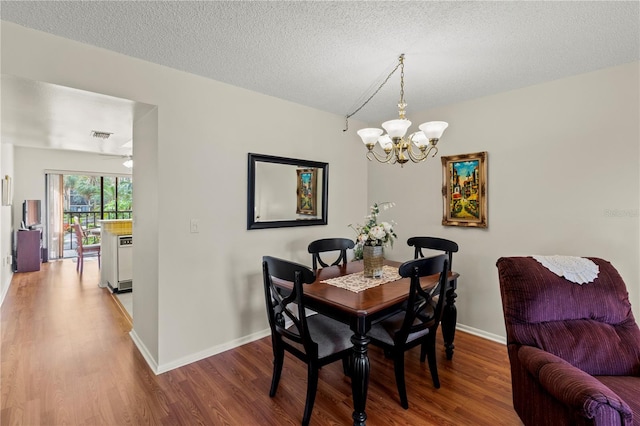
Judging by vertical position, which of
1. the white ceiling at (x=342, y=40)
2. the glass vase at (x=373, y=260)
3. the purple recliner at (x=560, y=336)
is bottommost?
the purple recliner at (x=560, y=336)

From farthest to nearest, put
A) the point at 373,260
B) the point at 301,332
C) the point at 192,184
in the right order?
the point at 192,184 < the point at 373,260 < the point at 301,332

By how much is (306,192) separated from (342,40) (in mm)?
1721

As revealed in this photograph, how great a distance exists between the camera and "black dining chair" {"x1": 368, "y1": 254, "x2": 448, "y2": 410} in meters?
1.95

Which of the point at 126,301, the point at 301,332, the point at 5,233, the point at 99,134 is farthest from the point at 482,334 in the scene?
the point at 5,233

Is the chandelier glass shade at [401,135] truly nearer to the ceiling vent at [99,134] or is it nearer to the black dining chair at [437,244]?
the black dining chair at [437,244]

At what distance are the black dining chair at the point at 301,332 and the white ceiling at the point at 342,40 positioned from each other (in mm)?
1453

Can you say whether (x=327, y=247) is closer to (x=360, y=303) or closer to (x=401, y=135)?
(x=360, y=303)

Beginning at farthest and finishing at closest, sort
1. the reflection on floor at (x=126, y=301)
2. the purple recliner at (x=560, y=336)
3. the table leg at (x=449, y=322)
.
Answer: the reflection on floor at (x=126, y=301) → the table leg at (x=449, y=322) → the purple recliner at (x=560, y=336)

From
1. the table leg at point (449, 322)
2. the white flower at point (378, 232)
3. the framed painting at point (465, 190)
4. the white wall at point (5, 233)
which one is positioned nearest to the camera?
the white flower at point (378, 232)

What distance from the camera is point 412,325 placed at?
2.09 metres

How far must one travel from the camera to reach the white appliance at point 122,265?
4293mm

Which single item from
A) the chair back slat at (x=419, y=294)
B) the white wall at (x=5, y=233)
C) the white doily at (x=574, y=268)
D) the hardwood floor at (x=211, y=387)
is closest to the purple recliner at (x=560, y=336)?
the white doily at (x=574, y=268)

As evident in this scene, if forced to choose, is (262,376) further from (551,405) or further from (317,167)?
(317,167)

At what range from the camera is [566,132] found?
8.74ft
